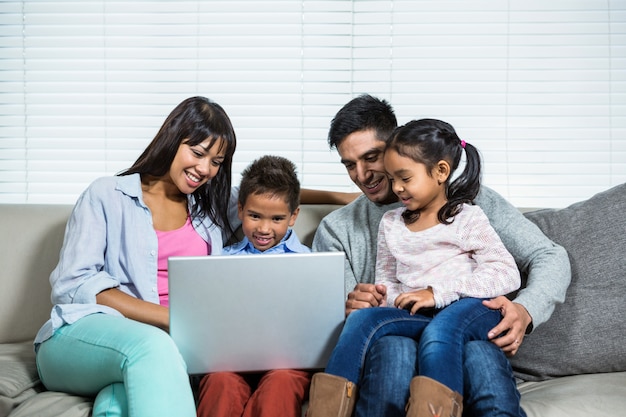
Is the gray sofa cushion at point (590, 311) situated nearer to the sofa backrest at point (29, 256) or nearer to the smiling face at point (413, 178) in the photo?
the smiling face at point (413, 178)

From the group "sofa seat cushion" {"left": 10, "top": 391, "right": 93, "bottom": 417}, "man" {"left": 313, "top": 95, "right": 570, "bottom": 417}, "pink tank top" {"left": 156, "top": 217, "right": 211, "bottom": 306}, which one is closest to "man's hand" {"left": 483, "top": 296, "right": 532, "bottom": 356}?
"man" {"left": 313, "top": 95, "right": 570, "bottom": 417}

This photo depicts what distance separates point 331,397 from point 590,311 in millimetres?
793

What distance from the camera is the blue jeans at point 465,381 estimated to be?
1354 millimetres

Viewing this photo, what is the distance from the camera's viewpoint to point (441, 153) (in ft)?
5.69

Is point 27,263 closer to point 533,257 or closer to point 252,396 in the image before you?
point 252,396

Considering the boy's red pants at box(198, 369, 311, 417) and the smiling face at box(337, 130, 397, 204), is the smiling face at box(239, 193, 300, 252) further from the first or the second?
the boy's red pants at box(198, 369, 311, 417)

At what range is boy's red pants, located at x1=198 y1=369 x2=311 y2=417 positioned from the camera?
4.90 feet

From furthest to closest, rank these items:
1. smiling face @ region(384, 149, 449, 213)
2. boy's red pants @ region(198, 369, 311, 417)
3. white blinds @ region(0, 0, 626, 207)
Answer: white blinds @ region(0, 0, 626, 207) < smiling face @ region(384, 149, 449, 213) < boy's red pants @ region(198, 369, 311, 417)

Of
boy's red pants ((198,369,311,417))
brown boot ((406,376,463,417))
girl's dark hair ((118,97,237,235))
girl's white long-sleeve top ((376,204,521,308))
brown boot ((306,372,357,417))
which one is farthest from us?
girl's dark hair ((118,97,237,235))

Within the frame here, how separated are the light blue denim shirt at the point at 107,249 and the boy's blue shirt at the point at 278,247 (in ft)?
0.82

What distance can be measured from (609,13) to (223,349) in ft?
6.98

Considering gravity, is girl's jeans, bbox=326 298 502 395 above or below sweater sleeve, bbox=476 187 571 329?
below

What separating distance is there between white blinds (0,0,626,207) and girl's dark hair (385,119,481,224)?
3.20ft

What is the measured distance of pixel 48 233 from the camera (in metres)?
2.14
